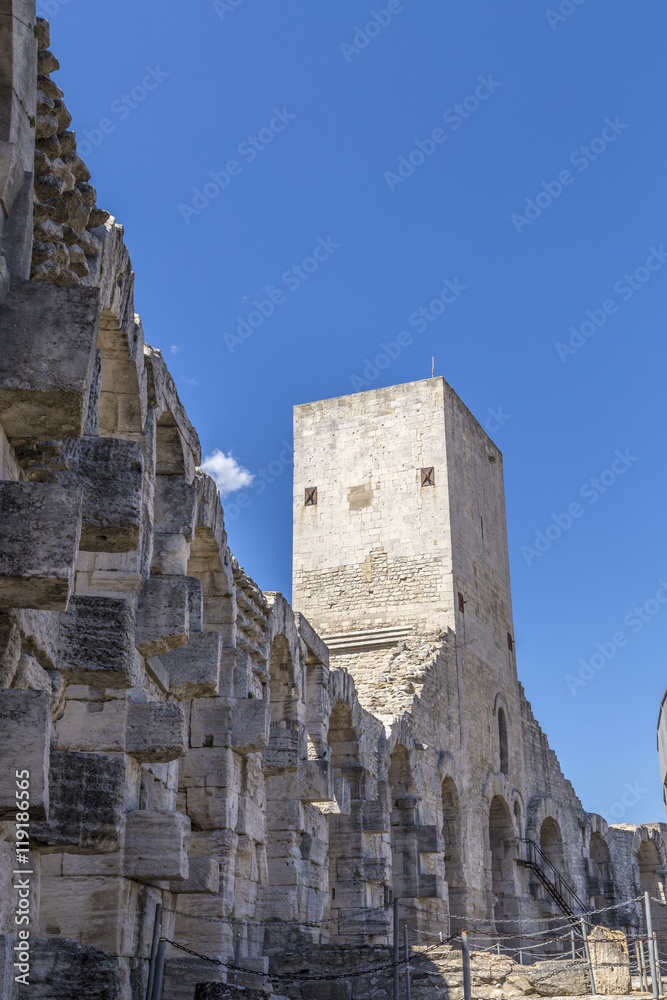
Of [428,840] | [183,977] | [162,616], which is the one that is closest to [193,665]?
[162,616]

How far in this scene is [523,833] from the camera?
2206 centimetres

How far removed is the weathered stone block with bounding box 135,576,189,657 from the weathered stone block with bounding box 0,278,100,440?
3451 millimetres

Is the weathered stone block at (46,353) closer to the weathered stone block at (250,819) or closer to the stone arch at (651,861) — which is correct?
the weathered stone block at (250,819)

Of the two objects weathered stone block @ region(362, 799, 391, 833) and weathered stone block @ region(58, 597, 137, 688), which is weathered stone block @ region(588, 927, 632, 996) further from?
weathered stone block @ region(58, 597, 137, 688)

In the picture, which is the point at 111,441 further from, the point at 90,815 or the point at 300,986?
the point at 300,986

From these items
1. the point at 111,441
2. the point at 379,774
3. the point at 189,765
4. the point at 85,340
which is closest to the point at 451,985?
the point at 189,765

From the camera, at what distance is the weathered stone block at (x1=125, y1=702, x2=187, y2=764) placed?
6523mm

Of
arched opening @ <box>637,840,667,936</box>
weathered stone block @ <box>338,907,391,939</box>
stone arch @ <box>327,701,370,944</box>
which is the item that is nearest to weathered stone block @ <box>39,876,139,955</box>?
stone arch @ <box>327,701,370,944</box>

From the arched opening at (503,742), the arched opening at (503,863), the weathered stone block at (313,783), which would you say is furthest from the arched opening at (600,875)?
the weathered stone block at (313,783)

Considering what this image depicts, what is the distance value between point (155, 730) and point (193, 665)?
1322mm

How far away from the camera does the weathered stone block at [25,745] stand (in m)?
3.25

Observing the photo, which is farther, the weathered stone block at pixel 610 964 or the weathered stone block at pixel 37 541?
the weathered stone block at pixel 610 964

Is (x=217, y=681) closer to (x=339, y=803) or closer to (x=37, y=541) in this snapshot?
(x=37, y=541)

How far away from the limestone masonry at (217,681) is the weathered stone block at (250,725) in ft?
0.07
